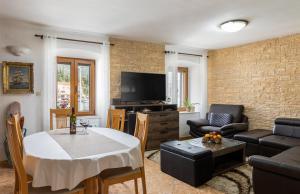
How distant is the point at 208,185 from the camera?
2932 millimetres

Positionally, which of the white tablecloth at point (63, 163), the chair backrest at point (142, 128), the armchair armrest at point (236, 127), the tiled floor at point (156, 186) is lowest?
the tiled floor at point (156, 186)

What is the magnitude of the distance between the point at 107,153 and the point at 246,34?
158 inches

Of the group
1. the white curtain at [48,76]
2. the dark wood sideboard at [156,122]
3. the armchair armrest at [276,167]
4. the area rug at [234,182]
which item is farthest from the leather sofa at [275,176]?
the white curtain at [48,76]

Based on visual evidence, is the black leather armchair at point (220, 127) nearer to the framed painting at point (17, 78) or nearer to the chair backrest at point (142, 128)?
the chair backrest at point (142, 128)

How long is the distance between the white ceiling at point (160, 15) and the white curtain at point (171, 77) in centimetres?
94

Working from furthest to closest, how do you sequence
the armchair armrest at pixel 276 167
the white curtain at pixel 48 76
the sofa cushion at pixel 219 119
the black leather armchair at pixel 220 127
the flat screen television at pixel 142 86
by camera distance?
the sofa cushion at pixel 219 119, the black leather armchair at pixel 220 127, the flat screen television at pixel 142 86, the white curtain at pixel 48 76, the armchair armrest at pixel 276 167

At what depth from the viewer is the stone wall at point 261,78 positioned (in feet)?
15.2

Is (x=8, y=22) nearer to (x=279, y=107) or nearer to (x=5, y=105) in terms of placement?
(x=5, y=105)

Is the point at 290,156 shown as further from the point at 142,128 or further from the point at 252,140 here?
the point at 142,128

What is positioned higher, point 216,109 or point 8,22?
point 8,22

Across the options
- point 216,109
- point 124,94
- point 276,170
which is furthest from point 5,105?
point 216,109

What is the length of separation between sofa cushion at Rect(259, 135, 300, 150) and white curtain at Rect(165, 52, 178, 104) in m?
2.37

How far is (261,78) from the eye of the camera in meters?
5.15

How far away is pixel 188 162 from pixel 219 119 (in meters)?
2.68
